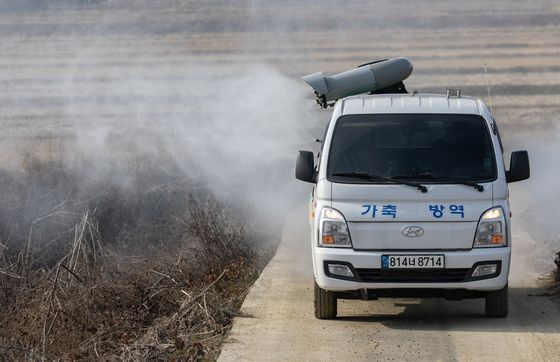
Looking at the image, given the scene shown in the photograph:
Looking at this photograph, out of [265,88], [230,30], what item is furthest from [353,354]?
[230,30]

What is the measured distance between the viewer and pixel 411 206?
10047 mm

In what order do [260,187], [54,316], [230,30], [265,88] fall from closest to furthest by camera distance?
[54,316]
[260,187]
[265,88]
[230,30]

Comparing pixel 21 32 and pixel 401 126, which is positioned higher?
pixel 401 126

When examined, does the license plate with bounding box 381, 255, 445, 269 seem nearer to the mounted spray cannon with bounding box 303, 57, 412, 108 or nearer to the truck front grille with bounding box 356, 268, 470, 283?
the truck front grille with bounding box 356, 268, 470, 283

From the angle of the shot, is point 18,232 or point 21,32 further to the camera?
point 21,32

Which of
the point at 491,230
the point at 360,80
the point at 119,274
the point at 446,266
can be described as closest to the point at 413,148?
the point at 491,230

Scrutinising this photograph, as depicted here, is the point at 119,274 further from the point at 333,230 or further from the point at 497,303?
the point at 497,303

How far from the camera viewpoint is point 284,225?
671 inches

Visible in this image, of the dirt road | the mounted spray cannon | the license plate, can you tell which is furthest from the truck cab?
the mounted spray cannon

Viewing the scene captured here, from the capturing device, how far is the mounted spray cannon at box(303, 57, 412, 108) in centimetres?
1301

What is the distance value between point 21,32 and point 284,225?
41.0ft

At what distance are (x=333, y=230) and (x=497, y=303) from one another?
159 centimetres

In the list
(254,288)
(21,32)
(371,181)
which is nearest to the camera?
(371,181)

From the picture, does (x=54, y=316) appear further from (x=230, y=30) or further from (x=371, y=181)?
(x=230, y=30)
